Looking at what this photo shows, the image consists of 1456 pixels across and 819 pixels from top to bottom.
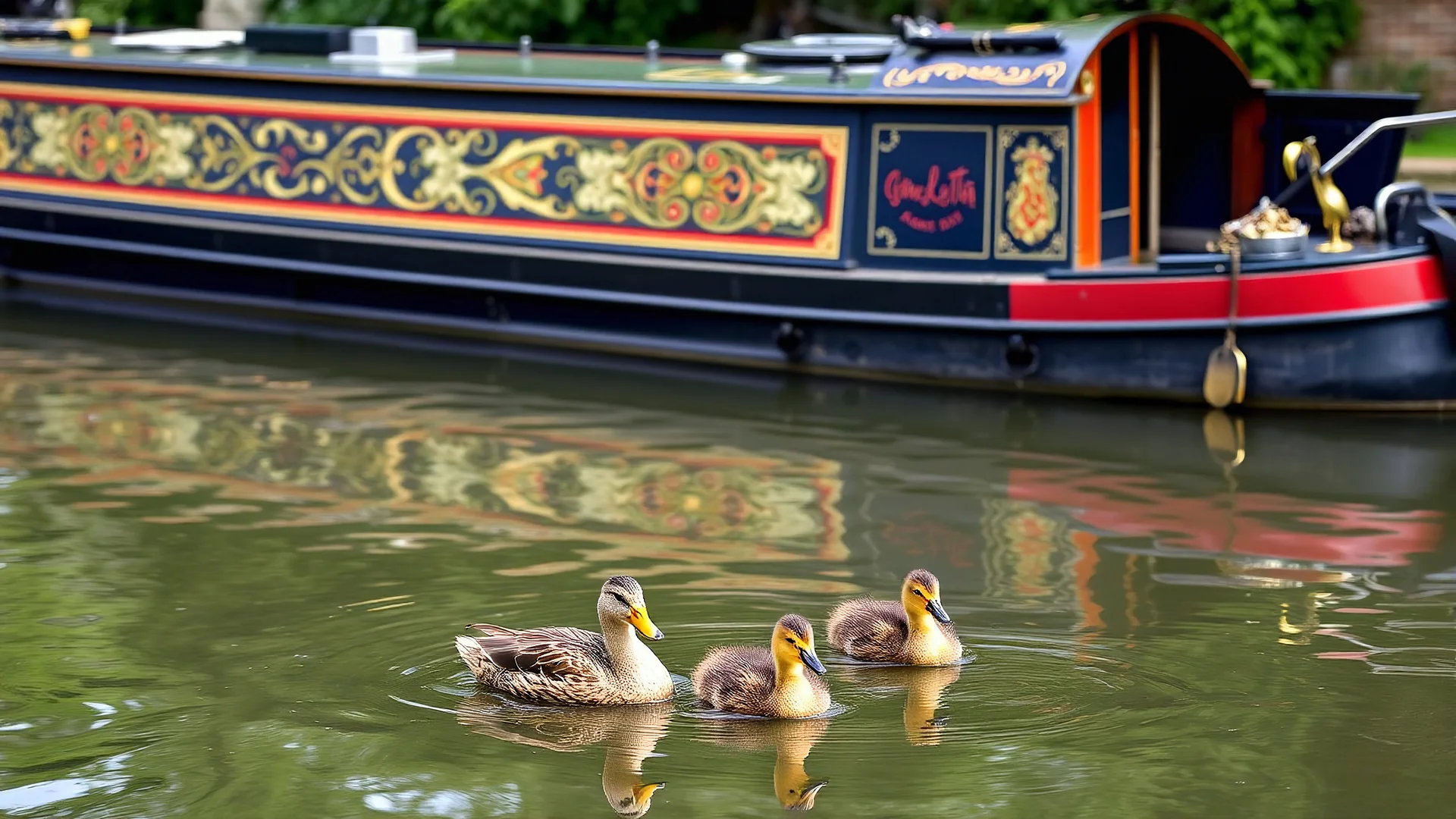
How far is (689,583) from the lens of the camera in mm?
7977

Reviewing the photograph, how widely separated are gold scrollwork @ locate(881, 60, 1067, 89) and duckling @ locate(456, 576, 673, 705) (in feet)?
18.6

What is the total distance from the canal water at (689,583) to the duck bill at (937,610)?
0.61ft

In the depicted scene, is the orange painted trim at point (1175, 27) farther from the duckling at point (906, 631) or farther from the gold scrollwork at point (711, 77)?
the duckling at point (906, 631)

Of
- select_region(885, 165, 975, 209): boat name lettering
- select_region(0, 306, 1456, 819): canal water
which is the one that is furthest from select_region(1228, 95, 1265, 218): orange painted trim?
select_region(0, 306, 1456, 819): canal water

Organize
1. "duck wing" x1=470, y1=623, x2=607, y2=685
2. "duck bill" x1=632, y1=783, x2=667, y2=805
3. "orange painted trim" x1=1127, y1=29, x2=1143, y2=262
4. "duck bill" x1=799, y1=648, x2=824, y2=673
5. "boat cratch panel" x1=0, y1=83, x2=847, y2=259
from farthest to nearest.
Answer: "boat cratch panel" x1=0, y1=83, x2=847, y2=259, "orange painted trim" x1=1127, y1=29, x2=1143, y2=262, "duck wing" x1=470, y1=623, x2=607, y2=685, "duck bill" x1=799, y1=648, x2=824, y2=673, "duck bill" x1=632, y1=783, x2=667, y2=805

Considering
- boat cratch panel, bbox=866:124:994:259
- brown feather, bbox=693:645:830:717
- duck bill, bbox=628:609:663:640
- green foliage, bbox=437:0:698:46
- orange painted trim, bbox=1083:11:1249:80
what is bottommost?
brown feather, bbox=693:645:830:717

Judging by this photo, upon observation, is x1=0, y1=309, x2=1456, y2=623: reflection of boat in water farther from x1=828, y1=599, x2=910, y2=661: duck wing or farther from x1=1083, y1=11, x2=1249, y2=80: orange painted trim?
x1=1083, y1=11, x2=1249, y2=80: orange painted trim

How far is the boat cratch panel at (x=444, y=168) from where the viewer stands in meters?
12.3

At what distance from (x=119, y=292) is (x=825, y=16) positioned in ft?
30.3

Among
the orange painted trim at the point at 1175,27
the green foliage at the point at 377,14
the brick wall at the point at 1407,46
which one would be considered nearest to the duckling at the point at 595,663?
the orange painted trim at the point at 1175,27

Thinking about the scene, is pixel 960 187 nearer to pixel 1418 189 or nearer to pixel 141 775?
pixel 1418 189

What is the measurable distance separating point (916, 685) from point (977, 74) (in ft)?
18.2

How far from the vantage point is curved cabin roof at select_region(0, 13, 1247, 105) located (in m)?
11.5

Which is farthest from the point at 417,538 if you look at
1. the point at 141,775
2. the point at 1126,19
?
the point at 1126,19
